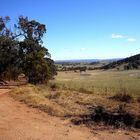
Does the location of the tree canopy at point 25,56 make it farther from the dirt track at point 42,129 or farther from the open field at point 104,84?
the dirt track at point 42,129

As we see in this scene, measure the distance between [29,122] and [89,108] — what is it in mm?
4594

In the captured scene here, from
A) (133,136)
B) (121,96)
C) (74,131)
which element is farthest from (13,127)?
(121,96)

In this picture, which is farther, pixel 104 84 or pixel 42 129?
pixel 104 84

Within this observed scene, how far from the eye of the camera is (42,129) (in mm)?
11508

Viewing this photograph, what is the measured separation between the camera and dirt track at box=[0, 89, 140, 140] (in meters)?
10.5

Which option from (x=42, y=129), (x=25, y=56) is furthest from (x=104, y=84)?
(x=42, y=129)

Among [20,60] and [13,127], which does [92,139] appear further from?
[20,60]

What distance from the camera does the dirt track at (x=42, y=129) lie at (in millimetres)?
10461

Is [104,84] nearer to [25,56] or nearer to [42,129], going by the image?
[25,56]

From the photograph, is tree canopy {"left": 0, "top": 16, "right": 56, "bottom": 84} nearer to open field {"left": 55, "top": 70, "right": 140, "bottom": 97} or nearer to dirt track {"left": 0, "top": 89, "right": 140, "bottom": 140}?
open field {"left": 55, "top": 70, "right": 140, "bottom": 97}

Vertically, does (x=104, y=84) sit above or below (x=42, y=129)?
below

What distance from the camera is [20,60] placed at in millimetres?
34250

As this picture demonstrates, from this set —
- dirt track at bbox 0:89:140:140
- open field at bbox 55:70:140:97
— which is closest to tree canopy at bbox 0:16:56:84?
open field at bbox 55:70:140:97

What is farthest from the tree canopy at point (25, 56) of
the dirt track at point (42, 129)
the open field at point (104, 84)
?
the dirt track at point (42, 129)
